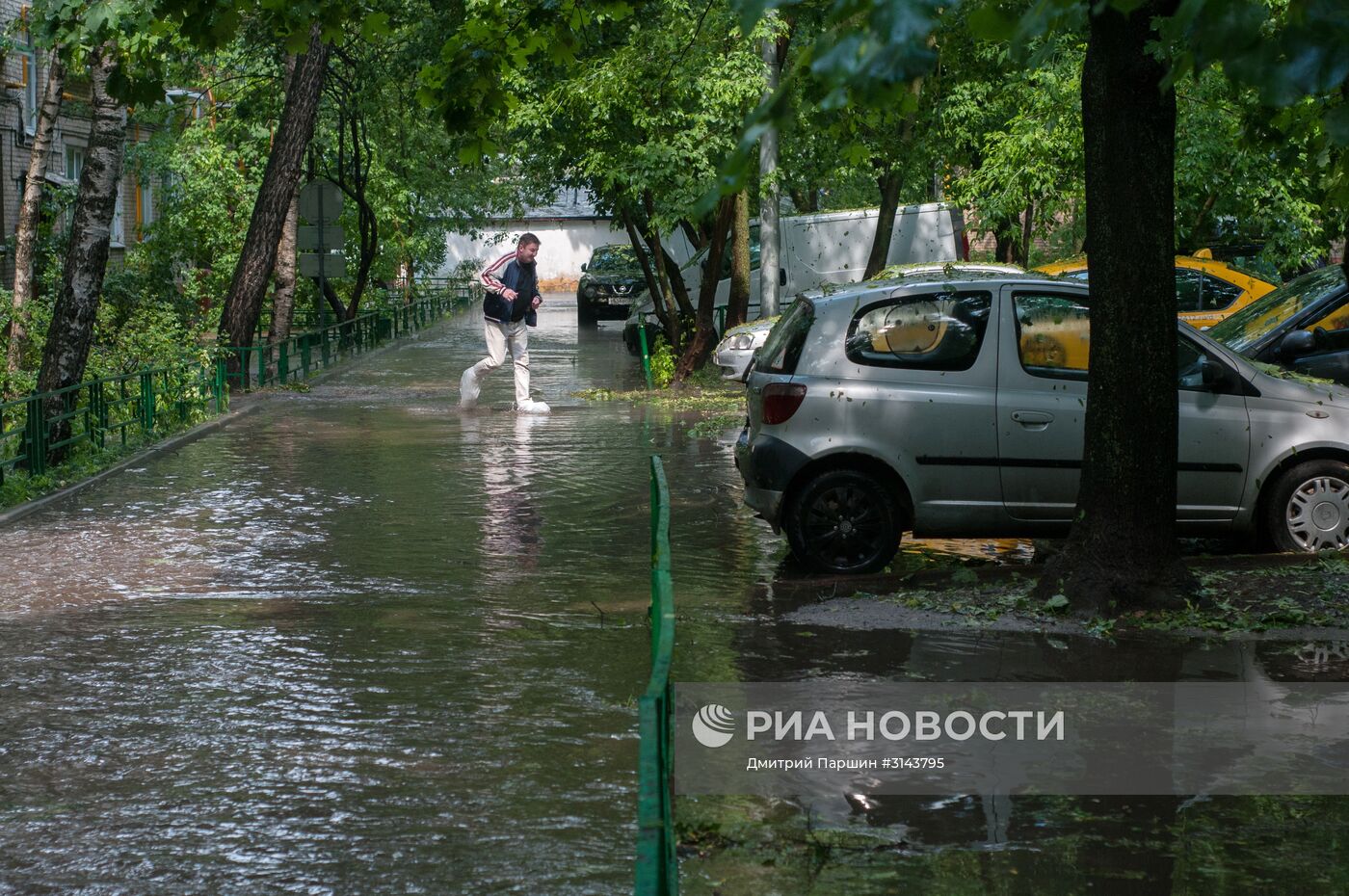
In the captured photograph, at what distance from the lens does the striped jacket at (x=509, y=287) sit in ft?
66.1

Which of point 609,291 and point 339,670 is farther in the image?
point 609,291

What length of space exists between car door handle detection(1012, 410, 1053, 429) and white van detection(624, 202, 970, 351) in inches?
803

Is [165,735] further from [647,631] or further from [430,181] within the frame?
[430,181]

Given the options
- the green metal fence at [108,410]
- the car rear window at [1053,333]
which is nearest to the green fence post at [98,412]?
the green metal fence at [108,410]

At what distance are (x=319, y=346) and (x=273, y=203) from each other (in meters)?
5.21

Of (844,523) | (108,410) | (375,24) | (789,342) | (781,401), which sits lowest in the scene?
(844,523)

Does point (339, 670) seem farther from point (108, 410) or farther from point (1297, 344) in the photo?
point (108, 410)

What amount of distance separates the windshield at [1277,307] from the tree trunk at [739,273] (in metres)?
10.4

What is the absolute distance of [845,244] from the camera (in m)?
31.4

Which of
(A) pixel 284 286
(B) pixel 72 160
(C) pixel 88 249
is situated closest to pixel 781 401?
(C) pixel 88 249

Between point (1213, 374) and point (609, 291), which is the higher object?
point (609, 291)

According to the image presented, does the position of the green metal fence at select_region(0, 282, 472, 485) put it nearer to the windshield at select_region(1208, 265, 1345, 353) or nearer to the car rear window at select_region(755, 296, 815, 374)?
the car rear window at select_region(755, 296, 815, 374)

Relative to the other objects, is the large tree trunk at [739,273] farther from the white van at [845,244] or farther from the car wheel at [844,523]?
the car wheel at [844,523]

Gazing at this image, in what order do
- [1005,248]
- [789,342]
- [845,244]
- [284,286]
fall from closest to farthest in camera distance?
1. [789,342]
2. [284,286]
3. [845,244]
4. [1005,248]
